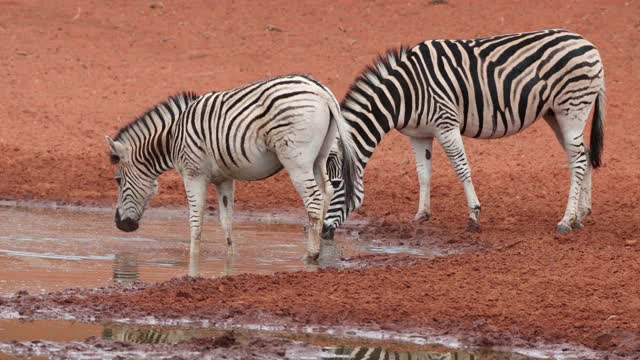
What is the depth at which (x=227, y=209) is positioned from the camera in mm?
12539

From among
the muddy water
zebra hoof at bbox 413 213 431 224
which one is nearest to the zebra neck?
zebra hoof at bbox 413 213 431 224

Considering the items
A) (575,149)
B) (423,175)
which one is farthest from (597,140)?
(423,175)

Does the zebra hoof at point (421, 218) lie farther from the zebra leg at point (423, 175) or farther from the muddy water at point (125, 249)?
the muddy water at point (125, 249)

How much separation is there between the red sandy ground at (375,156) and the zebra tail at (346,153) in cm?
119

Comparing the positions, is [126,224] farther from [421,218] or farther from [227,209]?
[421,218]

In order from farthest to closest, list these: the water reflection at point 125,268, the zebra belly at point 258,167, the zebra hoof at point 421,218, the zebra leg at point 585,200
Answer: the zebra hoof at point 421,218, the zebra leg at point 585,200, the zebra belly at point 258,167, the water reflection at point 125,268

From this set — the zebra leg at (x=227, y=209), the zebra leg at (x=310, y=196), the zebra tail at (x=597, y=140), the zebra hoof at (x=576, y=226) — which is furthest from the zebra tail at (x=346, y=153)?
the zebra tail at (x=597, y=140)

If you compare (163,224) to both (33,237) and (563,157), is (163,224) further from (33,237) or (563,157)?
(563,157)

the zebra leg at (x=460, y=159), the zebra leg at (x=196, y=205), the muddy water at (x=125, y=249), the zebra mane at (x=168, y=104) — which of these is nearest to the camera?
the muddy water at (x=125, y=249)

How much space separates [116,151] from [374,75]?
2.74m

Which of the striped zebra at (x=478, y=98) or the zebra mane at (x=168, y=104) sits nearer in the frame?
the zebra mane at (x=168, y=104)

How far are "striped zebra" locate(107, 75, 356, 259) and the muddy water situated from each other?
1.11ft

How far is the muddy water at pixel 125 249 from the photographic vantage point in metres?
11.0

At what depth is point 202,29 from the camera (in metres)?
22.7
